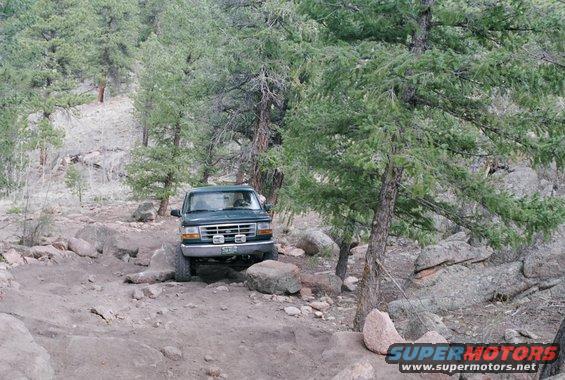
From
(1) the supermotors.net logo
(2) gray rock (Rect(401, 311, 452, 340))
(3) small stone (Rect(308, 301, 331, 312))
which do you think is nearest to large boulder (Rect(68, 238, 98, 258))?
(3) small stone (Rect(308, 301, 331, 312))

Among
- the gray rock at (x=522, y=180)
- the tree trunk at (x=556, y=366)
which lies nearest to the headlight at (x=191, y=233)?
the tree trunk at (x=556, y=366)

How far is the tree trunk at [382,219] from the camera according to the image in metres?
7.49

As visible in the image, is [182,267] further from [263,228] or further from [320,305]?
[320,305]

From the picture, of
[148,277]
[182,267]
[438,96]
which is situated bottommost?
[148,277]

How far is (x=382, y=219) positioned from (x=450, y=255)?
4.73 meters

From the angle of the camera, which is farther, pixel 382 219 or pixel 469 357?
pixel 382 219

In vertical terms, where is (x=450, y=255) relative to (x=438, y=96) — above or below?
below

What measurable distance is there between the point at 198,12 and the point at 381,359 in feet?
53.6

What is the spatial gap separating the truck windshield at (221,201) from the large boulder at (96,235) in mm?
4649

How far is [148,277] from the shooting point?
11.9 meters

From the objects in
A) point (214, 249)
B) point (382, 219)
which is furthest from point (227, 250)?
point (382, 219)

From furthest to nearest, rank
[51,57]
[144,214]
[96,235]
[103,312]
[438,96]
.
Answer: [51,57] → [144,214] → [96,235] → [103,312] → [438,96]

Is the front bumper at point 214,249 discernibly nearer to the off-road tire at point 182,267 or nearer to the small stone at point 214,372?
the off-road tire at point 182,267

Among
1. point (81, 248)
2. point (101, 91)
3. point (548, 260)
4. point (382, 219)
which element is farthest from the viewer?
point (101, 91)
